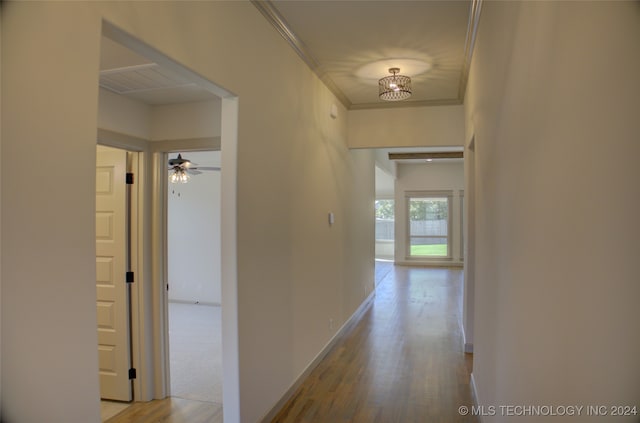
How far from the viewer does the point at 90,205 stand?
1404 millimetres

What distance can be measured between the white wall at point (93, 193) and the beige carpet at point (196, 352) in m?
0.91

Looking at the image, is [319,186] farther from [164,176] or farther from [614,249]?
[614,249]

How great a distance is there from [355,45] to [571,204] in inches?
111

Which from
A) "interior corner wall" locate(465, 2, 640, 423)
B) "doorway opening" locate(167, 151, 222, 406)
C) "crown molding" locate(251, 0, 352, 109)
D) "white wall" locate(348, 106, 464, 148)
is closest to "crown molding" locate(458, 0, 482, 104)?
"white wall" locate(348, 106, 464, 148)

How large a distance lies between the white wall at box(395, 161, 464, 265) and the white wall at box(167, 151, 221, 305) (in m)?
6.58

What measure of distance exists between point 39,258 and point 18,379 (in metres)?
0.35

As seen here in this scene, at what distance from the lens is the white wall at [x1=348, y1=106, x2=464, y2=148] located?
5234mm

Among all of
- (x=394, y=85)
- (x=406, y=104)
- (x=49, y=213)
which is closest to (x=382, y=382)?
(x=394, y=85)

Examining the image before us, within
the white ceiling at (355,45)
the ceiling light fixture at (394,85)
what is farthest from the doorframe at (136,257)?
the ceiling light fixture at (394,85)

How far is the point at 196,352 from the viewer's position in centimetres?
471

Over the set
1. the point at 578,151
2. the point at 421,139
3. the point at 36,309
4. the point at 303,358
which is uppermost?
the point at 421,139

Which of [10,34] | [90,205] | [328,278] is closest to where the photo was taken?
[10,34]

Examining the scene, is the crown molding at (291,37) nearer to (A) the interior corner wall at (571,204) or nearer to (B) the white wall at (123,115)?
(B) the white wall at (123,115)

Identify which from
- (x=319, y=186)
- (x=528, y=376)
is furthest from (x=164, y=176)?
(x=528, y=376)
